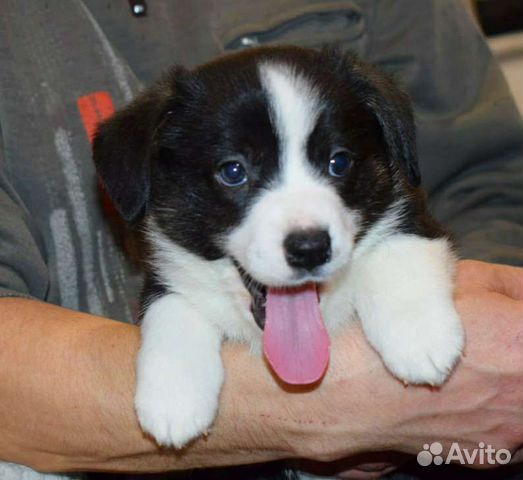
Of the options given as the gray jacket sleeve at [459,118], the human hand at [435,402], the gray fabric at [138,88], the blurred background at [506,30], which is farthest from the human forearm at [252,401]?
the blurred background at [506,30]

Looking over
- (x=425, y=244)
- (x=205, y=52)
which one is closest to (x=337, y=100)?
(x=425, y=244)

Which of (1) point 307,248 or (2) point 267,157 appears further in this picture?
(2) point 267,157

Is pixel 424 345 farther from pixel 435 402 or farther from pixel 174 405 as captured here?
pixel 174 405

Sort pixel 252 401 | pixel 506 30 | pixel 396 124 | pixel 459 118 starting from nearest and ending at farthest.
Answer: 1. pixel 252 401
2. pixel 396 124
3. pixel 459 118
4. pixel 506 30

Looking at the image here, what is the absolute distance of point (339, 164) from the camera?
6.51 feet

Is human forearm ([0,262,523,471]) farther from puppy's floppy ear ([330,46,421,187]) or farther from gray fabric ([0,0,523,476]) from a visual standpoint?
puppy's floppy ear ([330,46,421,187])

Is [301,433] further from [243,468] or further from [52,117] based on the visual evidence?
[52,117]

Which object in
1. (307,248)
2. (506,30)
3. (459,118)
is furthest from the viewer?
(506,30)

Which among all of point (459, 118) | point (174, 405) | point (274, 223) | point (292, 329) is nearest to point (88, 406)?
point (174, 405)

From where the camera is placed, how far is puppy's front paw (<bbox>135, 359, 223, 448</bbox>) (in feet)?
6.02

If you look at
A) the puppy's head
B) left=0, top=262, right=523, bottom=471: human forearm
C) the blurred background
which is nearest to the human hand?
left=0, top=262, right=523, bottom=471: human forearm

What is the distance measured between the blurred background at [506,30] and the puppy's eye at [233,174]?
2577 mm

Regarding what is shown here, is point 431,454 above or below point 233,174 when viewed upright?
below

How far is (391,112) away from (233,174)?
17.5 inches
